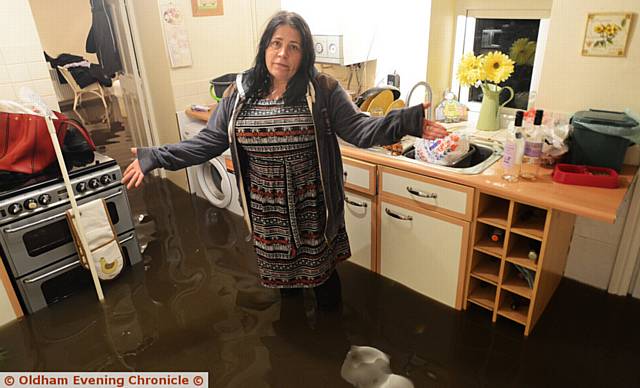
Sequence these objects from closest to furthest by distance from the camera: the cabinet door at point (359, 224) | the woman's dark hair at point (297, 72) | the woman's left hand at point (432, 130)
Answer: the woman's left hand at point (432, 130) < the woman's dark hair at point (297, 72) < the cabinet door at point (359, 224)

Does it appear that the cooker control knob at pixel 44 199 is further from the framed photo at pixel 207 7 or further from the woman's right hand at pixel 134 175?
the framed photo at pixel 207 7

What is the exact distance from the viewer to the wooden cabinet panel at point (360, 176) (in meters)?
2.19

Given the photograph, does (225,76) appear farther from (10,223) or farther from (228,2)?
(10,223)

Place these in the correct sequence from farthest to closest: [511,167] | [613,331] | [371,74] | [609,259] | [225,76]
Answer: [225,76], [371,74], [609,259], [613,331], [511,167]

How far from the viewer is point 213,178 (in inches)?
137

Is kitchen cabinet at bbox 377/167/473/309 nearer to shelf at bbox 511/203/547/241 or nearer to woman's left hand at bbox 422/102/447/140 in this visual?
shelf at bbox 511/203/547/241

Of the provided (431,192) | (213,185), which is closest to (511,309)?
(431,192)

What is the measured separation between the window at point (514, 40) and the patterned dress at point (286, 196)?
4.55 feet

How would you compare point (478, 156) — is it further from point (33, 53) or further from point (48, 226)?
point (33, 53)

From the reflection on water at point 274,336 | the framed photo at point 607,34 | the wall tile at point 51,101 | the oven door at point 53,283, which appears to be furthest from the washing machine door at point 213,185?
the framed photo at point 607,34

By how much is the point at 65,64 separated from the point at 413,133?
609 cm

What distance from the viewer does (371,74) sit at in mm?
3002

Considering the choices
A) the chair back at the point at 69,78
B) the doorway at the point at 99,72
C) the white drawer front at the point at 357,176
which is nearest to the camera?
the white drawer front at the point at 357,176

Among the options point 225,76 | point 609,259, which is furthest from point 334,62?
point 609,259
